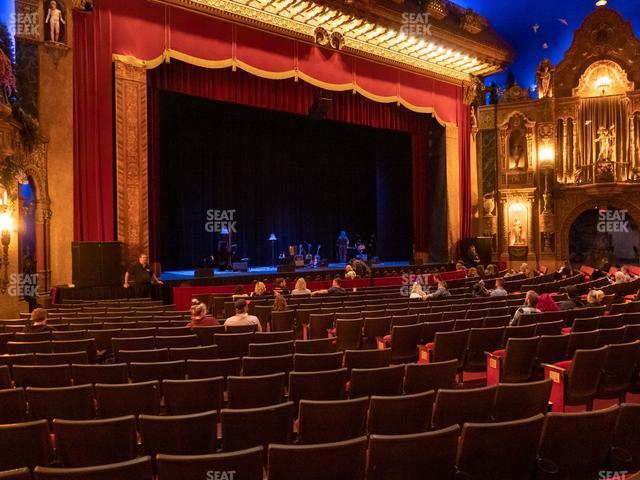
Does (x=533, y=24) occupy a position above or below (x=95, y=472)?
above

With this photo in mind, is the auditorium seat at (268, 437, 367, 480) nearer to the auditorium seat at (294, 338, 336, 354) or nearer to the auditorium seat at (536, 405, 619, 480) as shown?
the auditorium seat at (536, 405, 619, 480)

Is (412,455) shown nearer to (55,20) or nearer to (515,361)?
(515,361)

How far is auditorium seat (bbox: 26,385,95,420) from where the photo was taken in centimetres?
345

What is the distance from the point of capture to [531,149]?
21.0m

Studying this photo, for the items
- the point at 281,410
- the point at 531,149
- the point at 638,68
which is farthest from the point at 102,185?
the point at 638,68

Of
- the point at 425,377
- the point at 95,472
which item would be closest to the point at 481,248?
the point at 425,377

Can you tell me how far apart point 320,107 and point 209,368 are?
12708 millimetres

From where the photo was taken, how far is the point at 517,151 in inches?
843

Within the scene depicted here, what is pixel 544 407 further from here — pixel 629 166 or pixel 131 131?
pixel 629 166

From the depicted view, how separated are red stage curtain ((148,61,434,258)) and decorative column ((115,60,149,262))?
722mm

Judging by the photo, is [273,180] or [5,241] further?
[273,180]

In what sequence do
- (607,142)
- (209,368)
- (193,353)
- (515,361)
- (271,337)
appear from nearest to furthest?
(209,368) → (193,353) → (515,361) → (271,337) → (607,142)

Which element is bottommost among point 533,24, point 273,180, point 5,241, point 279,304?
point 279,304

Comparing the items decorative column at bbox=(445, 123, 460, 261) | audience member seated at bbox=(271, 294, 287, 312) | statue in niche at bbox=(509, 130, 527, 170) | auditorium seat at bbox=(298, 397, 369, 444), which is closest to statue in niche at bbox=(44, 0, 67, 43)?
audience member seated at bbox=(271, 294, 287, 312)
